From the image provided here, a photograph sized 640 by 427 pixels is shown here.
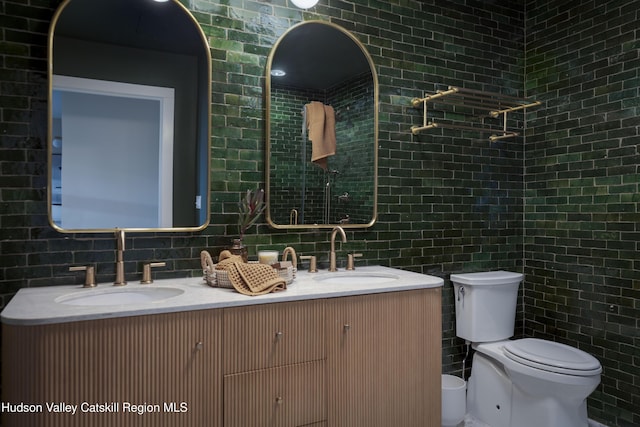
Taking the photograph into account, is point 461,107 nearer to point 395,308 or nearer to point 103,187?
point 395,308

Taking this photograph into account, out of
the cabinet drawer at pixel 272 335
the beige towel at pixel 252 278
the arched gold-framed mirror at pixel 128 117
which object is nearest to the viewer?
the cabinet drawer at pixel 272 335

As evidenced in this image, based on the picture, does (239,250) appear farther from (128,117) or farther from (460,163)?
(460,163)

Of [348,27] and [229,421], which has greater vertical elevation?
[348,27]

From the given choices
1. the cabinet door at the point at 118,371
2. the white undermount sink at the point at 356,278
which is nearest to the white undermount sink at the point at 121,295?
the cabinet door at the point at 118,371

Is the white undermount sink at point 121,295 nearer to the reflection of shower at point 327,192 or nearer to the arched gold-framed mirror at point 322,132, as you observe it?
the arched gold-framed mirror at point 322,132

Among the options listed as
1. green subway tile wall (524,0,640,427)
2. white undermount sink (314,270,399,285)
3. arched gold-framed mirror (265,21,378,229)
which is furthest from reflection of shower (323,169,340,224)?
green subway tile wall (524,0,640,427)

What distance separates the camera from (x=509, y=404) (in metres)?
2.29

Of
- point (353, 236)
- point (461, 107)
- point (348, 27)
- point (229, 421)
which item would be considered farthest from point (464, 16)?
point (229, 421)

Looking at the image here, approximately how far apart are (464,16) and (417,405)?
7.75 feet

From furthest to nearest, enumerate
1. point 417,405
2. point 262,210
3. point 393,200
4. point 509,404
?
point 393,200 → point 509,404 → point 262,210 → point 417,405

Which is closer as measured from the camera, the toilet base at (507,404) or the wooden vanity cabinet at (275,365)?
the wooden vanity cabinet at (275,365)

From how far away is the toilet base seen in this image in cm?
210

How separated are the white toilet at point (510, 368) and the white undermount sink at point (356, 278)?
649 millimetres

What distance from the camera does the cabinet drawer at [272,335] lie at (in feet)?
4.97
